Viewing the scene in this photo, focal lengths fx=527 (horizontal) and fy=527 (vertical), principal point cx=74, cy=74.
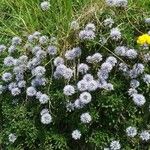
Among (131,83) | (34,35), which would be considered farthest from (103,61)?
(34,35)

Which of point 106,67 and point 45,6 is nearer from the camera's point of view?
point 106,67

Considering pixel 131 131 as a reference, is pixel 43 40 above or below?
above

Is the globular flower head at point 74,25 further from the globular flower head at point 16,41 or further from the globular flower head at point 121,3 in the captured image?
the globular flower head at point 16,41

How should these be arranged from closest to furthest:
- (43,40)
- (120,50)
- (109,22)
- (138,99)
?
1. (138,99)
2. (120,50)
3. (109,22)
4. (43,40)

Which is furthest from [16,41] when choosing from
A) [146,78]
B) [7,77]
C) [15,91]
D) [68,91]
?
[146,78]

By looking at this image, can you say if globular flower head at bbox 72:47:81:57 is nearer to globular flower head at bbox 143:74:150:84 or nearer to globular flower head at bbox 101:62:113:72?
globular flower head at bbox 101:62:113:72

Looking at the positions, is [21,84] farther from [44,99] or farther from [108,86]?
[108,86]

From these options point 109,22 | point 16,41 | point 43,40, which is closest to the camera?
point 109,22

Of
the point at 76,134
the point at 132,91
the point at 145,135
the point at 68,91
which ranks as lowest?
the point at 145,135

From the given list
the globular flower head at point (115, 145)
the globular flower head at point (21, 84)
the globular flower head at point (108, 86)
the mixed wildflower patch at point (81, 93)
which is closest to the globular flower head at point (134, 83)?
the mixed wildflower patch at point (81, 93)

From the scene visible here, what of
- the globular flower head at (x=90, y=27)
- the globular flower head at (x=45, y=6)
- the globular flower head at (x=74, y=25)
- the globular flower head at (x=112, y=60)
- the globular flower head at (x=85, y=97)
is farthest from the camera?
the globular flower head at (x=45, y=6)
